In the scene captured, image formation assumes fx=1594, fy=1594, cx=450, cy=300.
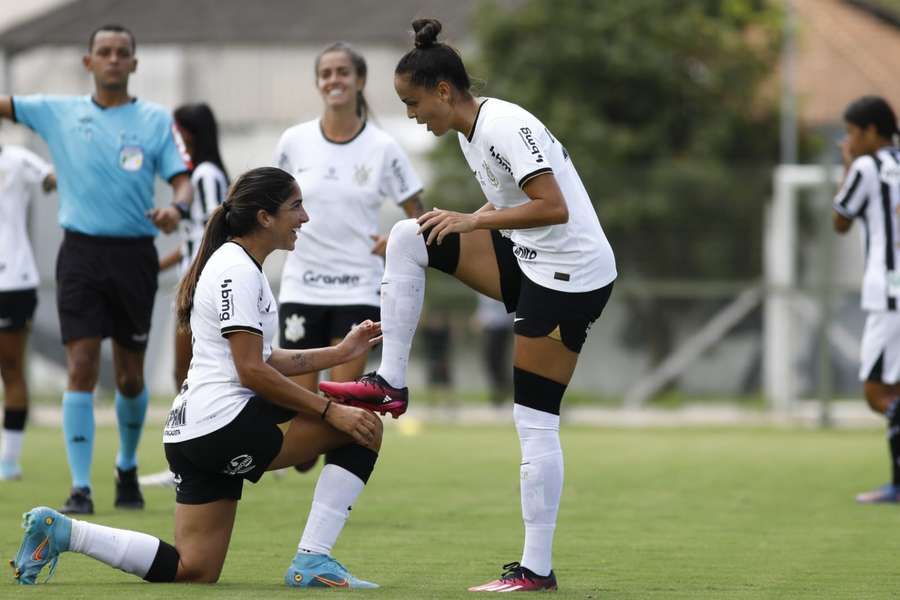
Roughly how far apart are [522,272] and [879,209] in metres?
4.48

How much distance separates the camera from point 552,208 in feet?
A: 19.2

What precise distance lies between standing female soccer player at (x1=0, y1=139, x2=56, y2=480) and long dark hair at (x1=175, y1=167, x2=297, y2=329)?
15.2 ft

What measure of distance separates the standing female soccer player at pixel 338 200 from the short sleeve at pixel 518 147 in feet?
9.95

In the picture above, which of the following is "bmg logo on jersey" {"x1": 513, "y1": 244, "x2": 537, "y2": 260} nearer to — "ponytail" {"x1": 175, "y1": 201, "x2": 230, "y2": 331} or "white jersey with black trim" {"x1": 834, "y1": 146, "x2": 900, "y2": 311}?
"ponytail" {"x1": 175, "y1": 201, "x2": 230, "y2": 331}

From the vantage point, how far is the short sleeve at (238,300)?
5652 mm

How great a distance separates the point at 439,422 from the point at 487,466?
20.1 feet

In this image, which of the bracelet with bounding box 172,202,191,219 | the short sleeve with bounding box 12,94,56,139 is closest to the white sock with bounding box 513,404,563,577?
the bracelet with bounding box 172,202,191,219

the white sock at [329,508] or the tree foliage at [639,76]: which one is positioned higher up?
the tree foliage at [639,76]

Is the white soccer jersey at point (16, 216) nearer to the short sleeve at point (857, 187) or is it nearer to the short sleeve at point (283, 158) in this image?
the short sleeve at point (283, 158)

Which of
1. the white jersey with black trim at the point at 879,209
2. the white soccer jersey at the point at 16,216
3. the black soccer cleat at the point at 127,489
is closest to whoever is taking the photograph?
the black soccer cleat at the point at 127,489

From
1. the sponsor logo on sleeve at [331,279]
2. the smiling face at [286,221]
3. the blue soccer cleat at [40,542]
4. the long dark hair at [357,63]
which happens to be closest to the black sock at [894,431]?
the sponsor logo on sleeve at [331,279]

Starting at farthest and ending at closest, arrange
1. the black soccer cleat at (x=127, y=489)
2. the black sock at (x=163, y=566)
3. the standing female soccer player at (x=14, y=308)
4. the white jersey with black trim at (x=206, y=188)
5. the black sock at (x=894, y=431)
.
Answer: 1. the standing female soccer player at (x=14, y=308)
2. the white jersey with black trim at (x=206, y=188)
3. the black sock at (x=894, y=431)
4. the black soccer cleat at (x=127, y=489)
5. the black sock at (x=163, y=566)

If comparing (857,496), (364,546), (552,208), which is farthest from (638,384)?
(552,208)

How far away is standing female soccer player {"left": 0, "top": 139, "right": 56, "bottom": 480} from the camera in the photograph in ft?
34.2
